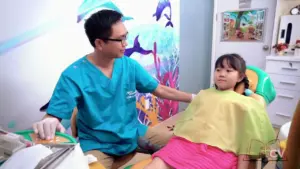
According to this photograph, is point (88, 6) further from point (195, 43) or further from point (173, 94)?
point (195, 43)

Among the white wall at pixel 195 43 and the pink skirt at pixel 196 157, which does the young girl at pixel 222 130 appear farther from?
the white wall at pixel 195 43

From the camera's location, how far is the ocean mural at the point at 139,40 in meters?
1.60

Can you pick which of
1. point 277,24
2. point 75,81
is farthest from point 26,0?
point 277,24

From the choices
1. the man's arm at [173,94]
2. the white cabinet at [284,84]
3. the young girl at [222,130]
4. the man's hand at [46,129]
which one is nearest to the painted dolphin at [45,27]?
the man's hand at [46,129]

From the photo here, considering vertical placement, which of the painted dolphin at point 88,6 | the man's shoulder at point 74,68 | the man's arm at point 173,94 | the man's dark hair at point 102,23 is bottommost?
the man's arm at point 173,94

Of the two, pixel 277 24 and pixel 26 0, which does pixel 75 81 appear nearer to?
pixel 26 0

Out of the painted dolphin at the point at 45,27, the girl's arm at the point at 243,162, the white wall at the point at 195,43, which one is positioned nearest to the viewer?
the girl's arm at the point at 243,162

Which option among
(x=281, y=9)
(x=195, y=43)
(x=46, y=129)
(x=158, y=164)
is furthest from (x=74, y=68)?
(x=281, y=9)

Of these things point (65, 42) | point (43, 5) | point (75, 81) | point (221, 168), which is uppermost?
point (43, 5)

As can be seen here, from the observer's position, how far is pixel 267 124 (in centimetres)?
121

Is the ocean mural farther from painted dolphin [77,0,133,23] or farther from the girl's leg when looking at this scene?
the girl's leg

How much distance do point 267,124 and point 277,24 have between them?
2.05 m

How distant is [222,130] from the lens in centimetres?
122

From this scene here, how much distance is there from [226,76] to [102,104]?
75 cm
